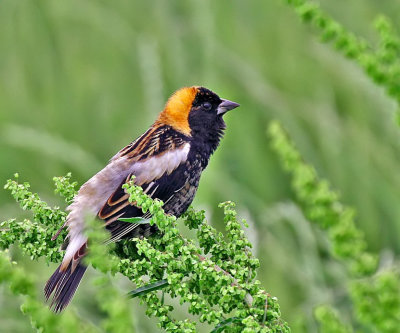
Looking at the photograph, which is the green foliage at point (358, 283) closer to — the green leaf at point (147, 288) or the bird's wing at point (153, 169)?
the green leaf at point (147, 288)

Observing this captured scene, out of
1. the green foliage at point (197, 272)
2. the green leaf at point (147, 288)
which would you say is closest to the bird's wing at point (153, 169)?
the green foliage at point (197, 272)

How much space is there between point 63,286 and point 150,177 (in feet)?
1.58

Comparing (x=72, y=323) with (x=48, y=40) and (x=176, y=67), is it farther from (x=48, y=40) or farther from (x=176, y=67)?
(x=48, y=40)

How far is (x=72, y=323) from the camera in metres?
0.64

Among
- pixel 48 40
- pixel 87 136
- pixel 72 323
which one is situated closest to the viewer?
pixel 72 323

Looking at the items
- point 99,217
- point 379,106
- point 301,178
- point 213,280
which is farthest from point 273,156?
point 301,178

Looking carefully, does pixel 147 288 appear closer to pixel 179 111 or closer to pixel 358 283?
pixel 358 283

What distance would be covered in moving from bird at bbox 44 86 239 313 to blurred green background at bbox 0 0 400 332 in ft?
2.16

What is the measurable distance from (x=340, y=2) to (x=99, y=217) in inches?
107

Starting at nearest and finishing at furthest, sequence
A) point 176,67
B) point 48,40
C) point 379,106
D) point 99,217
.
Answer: point 99,217, point 379,106, point 176,67, point 48,40

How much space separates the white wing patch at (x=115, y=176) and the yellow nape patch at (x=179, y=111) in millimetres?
102

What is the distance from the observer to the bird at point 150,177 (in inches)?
66.7

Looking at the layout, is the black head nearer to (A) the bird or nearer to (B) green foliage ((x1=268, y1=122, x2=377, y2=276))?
(A) the bird

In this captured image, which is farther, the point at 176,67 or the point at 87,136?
the point at 87,136
